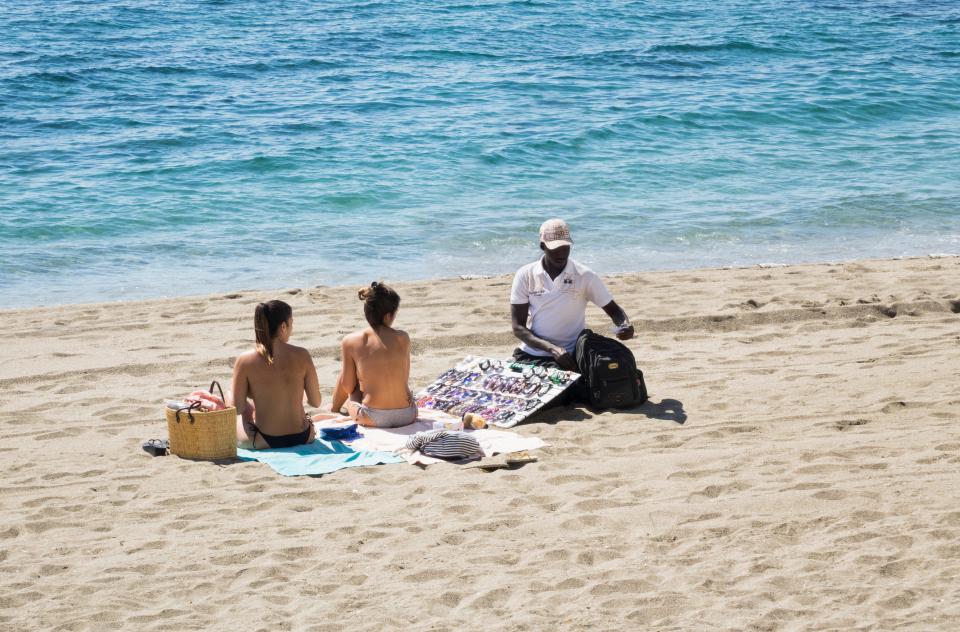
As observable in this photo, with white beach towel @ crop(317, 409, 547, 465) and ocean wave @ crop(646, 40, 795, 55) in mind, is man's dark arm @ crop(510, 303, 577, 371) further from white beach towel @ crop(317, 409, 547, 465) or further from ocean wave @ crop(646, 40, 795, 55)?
ocean wave @ crop(646, 40, 795, 55)

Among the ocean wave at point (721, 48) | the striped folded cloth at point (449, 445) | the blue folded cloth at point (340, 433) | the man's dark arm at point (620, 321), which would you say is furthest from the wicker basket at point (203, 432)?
the ocean wave at point (721, 48)

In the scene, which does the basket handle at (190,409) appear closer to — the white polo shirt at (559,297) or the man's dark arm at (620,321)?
the white polo shirt at (559,297)

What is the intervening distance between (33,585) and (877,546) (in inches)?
134

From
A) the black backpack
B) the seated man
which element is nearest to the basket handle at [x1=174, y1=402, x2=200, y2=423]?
the seated man

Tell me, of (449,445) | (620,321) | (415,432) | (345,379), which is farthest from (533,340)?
(449,445)

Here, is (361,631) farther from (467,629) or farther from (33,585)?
(33,585)

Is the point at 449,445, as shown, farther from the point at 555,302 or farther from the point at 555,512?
the point at 555,302

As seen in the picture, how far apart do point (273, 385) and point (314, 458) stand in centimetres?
48

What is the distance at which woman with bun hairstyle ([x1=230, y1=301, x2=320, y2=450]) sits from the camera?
6008 millimetres

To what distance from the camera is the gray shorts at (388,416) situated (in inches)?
253

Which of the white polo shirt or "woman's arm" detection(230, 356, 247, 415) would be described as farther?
the white polo shirt

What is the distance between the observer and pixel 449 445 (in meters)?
5.79

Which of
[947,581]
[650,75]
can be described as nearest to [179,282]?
[947,581]

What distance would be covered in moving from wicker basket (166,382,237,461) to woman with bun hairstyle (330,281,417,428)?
894 millimetres
